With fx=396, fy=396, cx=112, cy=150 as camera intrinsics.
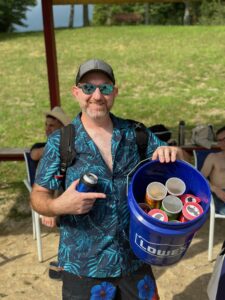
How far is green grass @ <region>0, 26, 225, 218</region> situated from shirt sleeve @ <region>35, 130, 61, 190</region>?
414 cm

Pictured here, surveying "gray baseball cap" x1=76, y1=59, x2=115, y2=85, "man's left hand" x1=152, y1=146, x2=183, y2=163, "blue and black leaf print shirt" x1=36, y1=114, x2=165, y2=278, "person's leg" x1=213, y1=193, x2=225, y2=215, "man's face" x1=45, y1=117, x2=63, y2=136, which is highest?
"gray baseball cap" x1=76, y1=59, x2=115, y2=85

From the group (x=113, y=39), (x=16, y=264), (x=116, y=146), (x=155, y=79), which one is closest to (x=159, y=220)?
(x=116, y=146)

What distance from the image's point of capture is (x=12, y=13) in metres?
30.5

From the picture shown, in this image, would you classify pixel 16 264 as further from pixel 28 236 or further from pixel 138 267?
pixel 138 267

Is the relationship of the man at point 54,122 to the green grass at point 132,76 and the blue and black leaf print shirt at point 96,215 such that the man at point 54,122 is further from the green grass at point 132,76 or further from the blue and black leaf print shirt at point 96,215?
the blue and black leaf print shirt at point 96,215

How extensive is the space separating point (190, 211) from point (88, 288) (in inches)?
24.8

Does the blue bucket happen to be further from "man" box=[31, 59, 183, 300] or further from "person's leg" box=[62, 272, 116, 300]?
"person's leg" box=[62, 272, 116, 300]

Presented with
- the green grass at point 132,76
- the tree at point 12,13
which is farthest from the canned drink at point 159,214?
the tree at point 12,13

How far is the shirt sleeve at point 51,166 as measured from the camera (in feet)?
5.93

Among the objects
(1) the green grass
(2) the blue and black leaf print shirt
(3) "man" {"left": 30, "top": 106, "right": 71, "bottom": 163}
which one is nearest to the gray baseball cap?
(2) the blue and black leaf print shirt

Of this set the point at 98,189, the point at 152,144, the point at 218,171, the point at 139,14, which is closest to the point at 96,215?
the point at 98,189

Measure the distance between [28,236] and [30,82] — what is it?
9.60 metres

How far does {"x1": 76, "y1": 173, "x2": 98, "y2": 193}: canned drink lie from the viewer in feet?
5.22

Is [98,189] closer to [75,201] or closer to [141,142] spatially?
[75,201]
